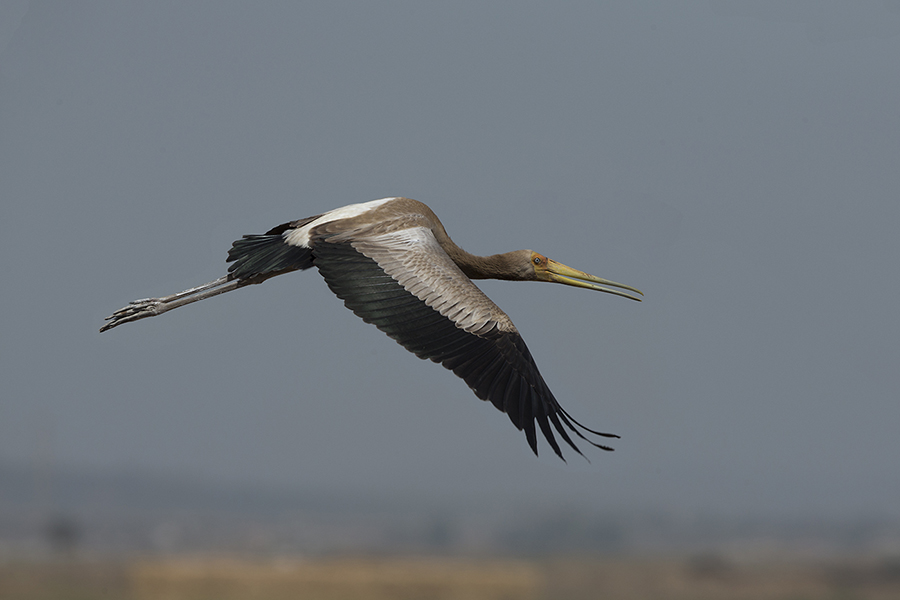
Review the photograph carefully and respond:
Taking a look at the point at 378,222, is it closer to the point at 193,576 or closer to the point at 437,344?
the point at 437,344

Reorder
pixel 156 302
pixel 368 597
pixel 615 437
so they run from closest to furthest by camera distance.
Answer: pixel 615 437
pixel 156 302
pixel 368 597

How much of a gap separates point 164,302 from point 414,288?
3.04 metres

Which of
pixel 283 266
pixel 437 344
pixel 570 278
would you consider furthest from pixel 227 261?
pixel 570 278

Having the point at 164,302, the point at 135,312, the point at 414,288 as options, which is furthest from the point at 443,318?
the point at 135,312

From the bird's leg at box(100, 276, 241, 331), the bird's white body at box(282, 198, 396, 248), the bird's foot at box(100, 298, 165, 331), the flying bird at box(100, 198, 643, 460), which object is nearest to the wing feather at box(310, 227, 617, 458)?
the flying bird at box(100, 198, 643, 460)

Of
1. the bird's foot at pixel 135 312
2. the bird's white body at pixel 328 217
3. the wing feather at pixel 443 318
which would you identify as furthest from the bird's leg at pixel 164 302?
the wing feather at pixel 443 318

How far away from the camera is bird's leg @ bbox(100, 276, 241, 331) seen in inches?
301

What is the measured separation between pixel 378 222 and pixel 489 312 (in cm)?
151

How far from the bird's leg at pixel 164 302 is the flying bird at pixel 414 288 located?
0.04 feet

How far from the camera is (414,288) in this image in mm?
6332

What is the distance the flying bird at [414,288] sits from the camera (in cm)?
579

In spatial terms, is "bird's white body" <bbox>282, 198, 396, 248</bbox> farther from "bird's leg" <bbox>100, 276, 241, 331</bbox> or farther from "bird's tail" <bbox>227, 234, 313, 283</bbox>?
"bird's leg" <bbox>100, 276, 241, 331</bbox>

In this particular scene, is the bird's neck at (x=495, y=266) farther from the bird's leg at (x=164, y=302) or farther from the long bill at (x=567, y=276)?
the bird's leg at (x=164, y=302)

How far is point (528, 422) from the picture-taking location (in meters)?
5.66
